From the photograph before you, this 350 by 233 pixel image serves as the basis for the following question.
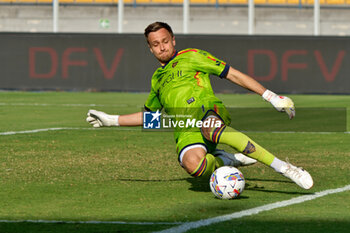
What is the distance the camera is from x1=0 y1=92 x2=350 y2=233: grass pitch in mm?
5797

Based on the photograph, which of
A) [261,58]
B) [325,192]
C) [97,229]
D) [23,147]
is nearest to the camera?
[97,229]

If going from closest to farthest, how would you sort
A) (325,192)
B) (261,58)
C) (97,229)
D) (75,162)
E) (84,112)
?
(97,229)
(325,192)
(75,162)
(84,112)
(261,58)

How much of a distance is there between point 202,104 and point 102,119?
122 cm

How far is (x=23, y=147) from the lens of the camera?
10.8 m

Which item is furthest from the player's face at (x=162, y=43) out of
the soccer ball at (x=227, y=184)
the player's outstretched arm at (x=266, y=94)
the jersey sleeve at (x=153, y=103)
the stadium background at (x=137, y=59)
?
the stadium background at (x=137, y=59)

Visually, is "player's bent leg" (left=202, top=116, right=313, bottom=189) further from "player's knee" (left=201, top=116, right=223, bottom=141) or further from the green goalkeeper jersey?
the green goalkeeper jersey

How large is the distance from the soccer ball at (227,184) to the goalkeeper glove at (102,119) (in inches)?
58.5

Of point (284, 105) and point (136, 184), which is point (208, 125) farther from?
point (136, 184)

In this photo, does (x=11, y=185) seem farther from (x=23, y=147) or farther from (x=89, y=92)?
(x=89, y=92)

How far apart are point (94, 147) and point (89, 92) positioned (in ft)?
43.1

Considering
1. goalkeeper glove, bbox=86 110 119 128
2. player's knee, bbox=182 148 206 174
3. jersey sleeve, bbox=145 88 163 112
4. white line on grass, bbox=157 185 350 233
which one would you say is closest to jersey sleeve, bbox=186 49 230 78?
jersey sleeve, bbox=145 88 163 112

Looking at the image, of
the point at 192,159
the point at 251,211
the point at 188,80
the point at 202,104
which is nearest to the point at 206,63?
the point at 188,80

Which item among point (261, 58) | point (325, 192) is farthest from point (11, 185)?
point (261, 58)

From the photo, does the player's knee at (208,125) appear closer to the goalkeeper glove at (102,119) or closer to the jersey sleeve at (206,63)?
the jersey sleeve at (206,63)
